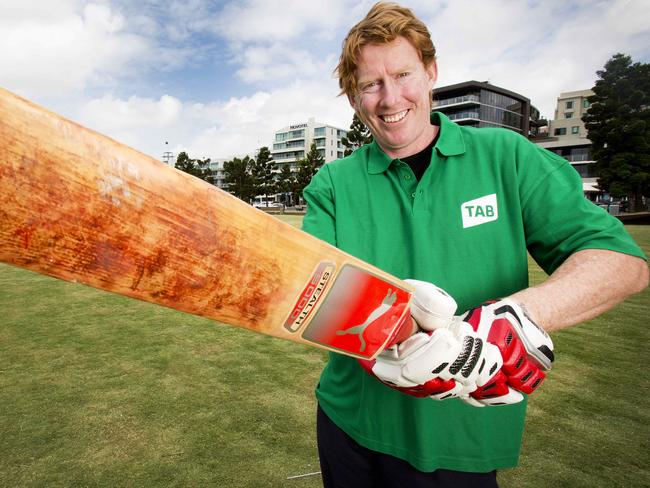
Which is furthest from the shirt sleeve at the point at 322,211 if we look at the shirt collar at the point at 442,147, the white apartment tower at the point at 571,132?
the white apartment tower at the point at 571,132

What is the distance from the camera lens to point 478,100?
47969 mm

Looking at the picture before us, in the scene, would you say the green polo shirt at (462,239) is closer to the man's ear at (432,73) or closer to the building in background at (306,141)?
the man's ear at (432,73)

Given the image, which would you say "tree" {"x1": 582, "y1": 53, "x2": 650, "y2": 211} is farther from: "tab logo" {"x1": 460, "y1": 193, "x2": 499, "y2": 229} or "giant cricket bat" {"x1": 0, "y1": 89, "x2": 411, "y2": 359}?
"giant cricket bat" {"x1": 0, "y1": 89, "x2": 411, "y2": 359}

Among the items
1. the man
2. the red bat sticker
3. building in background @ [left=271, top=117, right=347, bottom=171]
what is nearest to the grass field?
the man

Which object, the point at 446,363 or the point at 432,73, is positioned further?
the point at 432,73

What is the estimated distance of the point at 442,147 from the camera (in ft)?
3.94

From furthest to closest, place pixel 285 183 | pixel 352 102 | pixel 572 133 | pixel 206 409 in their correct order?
pixel 572 133, pixel 285 183, pixel 206 409, pixel 352 102

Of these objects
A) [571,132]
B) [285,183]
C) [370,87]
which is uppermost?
[571,132]

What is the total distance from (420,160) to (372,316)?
0.63m

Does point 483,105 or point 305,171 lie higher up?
point 483,105

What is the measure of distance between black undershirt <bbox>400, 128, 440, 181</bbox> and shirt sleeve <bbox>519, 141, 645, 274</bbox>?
0.31 m

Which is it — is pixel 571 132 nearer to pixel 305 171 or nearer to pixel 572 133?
pixel 572 133

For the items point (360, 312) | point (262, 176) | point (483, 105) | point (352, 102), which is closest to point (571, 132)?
point (483, 105)

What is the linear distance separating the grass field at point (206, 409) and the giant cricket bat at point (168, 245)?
1.33 meters
